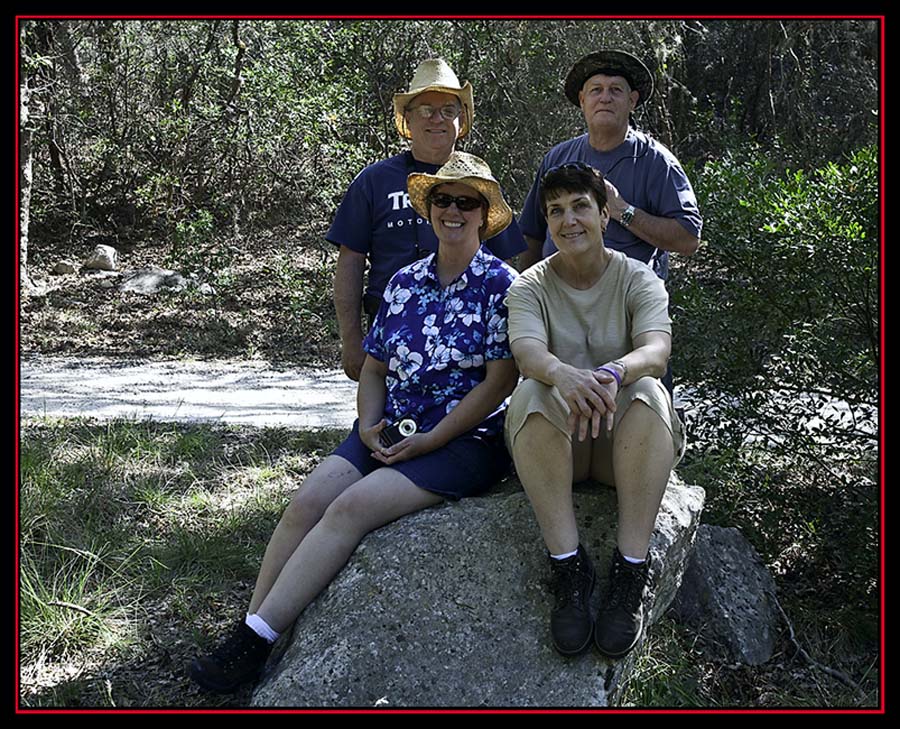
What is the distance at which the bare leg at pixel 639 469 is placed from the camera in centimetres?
295

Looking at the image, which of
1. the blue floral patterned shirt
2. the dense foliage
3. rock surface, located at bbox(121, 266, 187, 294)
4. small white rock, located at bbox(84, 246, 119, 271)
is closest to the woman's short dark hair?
the blue floral patterned shirt

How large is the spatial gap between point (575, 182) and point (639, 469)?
0.94m

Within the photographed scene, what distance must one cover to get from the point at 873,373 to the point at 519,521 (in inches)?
85.5

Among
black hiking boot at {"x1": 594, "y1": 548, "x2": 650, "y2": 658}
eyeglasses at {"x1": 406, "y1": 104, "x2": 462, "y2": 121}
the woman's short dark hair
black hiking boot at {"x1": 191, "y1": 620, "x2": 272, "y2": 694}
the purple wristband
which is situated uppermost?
eyeglasses at {"x1": 406, "y1": 104, "x2": 462, "y2": 121}

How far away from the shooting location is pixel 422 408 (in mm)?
3449

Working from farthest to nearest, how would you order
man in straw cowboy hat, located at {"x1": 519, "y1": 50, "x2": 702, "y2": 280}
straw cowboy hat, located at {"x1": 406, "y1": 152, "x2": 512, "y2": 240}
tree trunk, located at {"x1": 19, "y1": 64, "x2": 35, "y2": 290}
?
tree trunk, located at {"x1": 19, "y1": 64, "x2": 35, "y2": 290} → man in straw cowboy hat, located at {"x1": 519, "y1": 50, "x2": 702, "y2": 280} → straw cowboy hat, located at {"x1": 406, "y1": 152, "x2": 512, "y2": 240}

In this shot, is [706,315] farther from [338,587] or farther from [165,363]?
[165,363]

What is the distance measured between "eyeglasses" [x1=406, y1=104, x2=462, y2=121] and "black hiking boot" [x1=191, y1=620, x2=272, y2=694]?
2.07 metres

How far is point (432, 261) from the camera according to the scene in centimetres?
358

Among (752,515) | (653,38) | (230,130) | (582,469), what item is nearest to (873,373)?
(752,515)

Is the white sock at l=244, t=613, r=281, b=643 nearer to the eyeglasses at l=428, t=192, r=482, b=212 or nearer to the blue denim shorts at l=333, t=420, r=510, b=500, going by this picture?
the blue denim shorts at l=333, t=420, r=510, b=500

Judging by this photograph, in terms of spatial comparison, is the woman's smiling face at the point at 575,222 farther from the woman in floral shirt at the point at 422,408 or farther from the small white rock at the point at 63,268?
the small white rock at the point at 63,268

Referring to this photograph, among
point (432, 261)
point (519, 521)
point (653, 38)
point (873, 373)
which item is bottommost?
point (519, 521)

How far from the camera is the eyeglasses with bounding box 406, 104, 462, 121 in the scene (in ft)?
12.9
